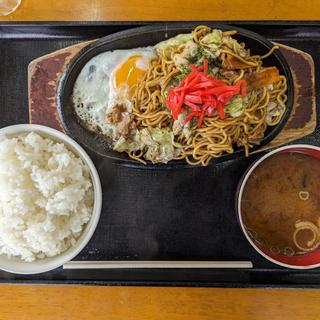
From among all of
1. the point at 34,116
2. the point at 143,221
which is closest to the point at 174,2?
the point at 34,116

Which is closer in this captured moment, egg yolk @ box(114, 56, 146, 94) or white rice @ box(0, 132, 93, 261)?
white rice @ box(0, 132, 93, 261)

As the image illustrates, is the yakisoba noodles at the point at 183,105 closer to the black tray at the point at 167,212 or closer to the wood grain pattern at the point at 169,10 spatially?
the black tray at the point at 167,212

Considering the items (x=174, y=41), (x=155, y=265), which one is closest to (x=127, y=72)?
(x=174, y=41)

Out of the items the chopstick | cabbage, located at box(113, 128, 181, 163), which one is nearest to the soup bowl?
the chopstick

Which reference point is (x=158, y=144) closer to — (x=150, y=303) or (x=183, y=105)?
(x=183, y=105)

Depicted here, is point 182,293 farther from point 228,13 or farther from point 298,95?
point 228,13

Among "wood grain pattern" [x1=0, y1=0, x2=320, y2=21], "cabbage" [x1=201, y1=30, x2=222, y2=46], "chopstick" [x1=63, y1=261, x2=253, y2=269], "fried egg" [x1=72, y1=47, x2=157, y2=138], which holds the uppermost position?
"wood grain pattern" [x1=0, y1=0, x2=320, y2=21]

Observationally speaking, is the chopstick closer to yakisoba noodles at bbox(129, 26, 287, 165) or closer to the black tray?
the black tray
